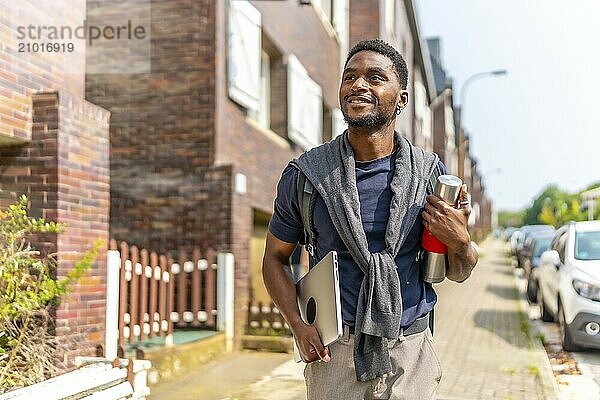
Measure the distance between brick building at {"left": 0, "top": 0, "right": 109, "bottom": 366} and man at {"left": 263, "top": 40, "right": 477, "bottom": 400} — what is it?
3.79m

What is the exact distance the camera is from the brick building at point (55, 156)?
5.96 m

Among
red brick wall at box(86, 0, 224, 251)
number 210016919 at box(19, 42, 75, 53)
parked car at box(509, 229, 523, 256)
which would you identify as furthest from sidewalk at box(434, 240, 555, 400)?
parked car at box(509, 229, 523, 256)

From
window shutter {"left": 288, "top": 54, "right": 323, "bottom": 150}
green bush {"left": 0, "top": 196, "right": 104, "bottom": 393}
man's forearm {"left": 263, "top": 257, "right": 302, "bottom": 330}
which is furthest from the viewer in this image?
window shutter {"left": 288, "top": 54, "right": 323, "bottom": 150}

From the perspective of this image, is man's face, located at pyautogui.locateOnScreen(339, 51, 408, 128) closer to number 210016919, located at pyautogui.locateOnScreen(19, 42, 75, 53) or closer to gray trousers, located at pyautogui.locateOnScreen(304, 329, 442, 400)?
gray trousers, located at pyautogui.locateOnScreen(304, 329, 442, 400)

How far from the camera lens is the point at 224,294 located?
9.30m

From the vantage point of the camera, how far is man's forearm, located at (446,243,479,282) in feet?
8.45

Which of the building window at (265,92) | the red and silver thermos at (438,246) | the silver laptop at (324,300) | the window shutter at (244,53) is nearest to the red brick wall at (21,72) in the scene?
the window shutter at (244,53)

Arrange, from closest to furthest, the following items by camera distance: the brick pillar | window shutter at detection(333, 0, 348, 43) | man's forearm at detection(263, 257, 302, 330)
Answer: man's forearm at detection(263, 257, 302, 330), the brick pillar, window shutter at detection(333, 0, 348, 43)

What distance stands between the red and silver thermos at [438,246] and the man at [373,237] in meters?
0.03

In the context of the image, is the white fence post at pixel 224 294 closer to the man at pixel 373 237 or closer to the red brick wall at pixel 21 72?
the red brick wall at pixel 21 72

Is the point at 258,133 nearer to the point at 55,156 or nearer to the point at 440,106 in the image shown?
the point at 55,156

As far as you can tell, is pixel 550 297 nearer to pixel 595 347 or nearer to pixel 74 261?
pixel 595 347

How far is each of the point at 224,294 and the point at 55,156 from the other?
362 cm

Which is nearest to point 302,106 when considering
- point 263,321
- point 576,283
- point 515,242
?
point 263,321
